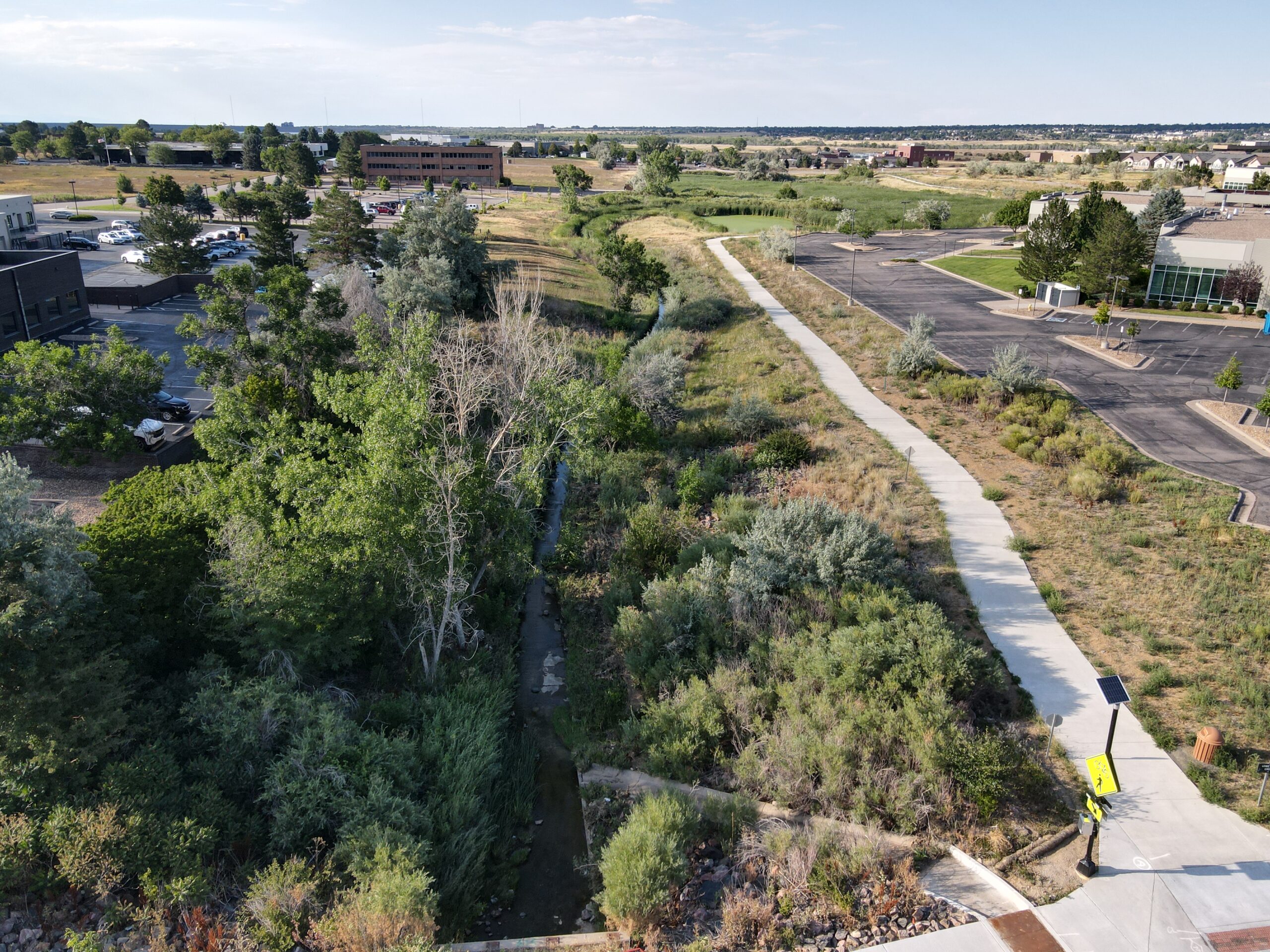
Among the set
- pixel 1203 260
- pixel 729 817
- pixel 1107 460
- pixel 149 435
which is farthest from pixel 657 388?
pixel 1203 260

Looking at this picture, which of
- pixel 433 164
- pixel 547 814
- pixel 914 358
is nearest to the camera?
pixel 547 814

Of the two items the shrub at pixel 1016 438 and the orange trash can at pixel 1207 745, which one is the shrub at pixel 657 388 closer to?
the shrub at pixel 1016 438

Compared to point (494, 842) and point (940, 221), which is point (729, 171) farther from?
point (494, 842)

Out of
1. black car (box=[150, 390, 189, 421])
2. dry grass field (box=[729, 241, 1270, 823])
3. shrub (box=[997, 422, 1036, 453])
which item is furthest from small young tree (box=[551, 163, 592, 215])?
dry grass field (box=[729, 241, 1270, 823])

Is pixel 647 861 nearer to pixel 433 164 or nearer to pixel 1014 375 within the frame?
pixel 1014 375

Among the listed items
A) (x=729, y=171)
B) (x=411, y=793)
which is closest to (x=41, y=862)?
(x=411, y=793)

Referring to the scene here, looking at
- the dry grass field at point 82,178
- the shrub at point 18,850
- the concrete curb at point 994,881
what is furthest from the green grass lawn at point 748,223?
the shrub at point 18,850

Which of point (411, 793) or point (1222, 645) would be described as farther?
point (1222, 645)
